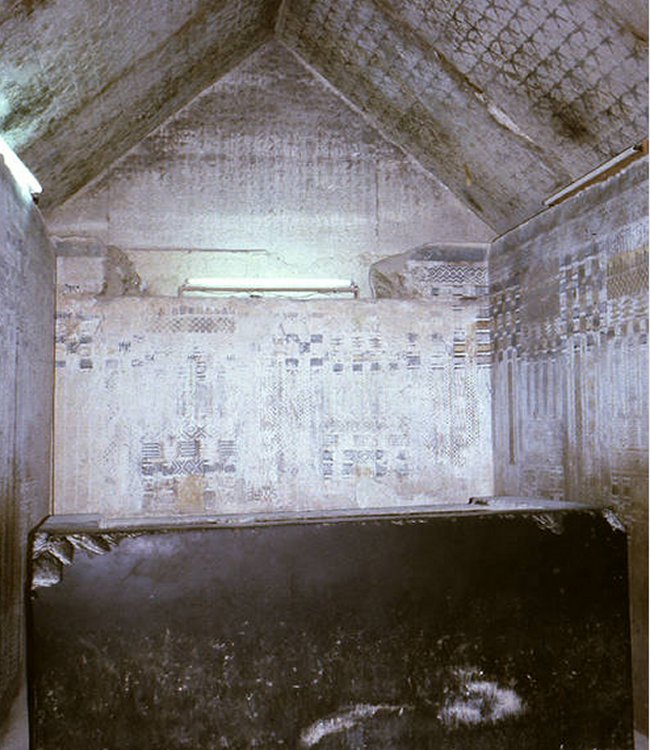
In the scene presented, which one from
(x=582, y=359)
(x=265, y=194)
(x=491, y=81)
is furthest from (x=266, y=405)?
(x=491, y=81)

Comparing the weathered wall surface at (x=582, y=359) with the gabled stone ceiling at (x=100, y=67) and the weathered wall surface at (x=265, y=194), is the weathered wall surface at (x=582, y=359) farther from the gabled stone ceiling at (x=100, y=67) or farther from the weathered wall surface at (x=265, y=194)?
the gabled stone ceiling at (x=100, y=67)

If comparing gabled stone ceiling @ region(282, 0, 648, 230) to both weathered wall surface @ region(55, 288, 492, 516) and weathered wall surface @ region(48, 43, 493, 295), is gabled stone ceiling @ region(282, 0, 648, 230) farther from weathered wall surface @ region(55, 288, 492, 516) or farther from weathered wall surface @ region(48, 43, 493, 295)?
weathered wall surface @ region(55, 288, 492, 516)

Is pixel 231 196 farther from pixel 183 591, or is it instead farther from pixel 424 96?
pixel 183 591

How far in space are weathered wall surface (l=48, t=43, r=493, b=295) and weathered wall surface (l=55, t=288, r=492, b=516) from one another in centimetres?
38

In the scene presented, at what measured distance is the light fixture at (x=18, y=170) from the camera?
267 centimetres

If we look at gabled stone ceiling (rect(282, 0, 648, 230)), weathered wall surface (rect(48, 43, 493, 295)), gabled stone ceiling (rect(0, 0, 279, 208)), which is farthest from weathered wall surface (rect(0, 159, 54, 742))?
gabled stone ceiling (rect(282, 0, 648, 230))

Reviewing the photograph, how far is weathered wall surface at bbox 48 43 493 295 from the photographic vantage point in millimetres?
4000

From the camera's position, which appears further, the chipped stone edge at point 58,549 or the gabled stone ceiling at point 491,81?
the gabled stone ceiling at point 491,81

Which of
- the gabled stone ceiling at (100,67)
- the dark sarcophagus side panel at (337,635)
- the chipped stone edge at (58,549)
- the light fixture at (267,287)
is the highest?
the gabled stone ceiling at (100,67)

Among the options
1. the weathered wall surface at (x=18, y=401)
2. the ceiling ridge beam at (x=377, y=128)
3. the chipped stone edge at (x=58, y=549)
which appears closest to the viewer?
the chipped stone edge at (x=58, y=549)

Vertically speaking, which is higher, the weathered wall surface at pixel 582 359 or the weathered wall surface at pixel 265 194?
the weathered wall surface at pixel 265 194

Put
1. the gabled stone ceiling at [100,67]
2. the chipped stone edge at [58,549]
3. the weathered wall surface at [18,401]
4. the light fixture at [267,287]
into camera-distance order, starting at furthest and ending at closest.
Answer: the light fixture at [267,287], the weathered wall surface at [18,401], the gabled stone ceiling at [100,67], the chipped stone edge at [58,549]

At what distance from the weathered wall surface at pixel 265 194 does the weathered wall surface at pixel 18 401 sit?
723mm

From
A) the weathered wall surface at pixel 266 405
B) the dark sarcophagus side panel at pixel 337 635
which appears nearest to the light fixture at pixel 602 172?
the weathered wall surface at pixel 266 405
